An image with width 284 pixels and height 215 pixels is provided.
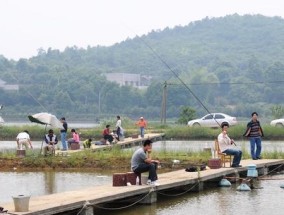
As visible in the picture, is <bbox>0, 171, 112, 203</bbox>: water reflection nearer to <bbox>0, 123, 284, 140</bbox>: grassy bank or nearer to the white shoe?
the white shoe

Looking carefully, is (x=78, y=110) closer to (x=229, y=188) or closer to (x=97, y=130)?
(x=97, y=130)

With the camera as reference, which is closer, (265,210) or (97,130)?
(265,210)

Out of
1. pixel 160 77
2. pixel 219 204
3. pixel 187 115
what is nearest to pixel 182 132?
pixel 187 115

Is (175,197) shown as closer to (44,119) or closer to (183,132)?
(44,119)

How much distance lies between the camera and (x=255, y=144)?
2492 cm

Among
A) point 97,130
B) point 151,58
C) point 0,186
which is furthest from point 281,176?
point 151,58

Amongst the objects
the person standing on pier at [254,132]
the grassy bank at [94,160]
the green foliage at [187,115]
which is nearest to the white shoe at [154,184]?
the grassy bank at [94,160]

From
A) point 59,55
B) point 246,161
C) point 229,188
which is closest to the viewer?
point 229,188

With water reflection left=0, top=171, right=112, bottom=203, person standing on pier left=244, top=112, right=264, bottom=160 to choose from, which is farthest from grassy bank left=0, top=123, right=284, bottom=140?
water reflection left=0, top=171, right=112, bottom=203

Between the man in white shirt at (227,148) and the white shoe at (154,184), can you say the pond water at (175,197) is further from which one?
the man in white shirt at (227,148)

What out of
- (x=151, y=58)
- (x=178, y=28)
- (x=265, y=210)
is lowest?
(x=265, y=210)

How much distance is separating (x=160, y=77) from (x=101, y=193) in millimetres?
118769

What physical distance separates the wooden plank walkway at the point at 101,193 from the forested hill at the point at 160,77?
62.5 meters

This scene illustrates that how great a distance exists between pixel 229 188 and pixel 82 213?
6253mm
